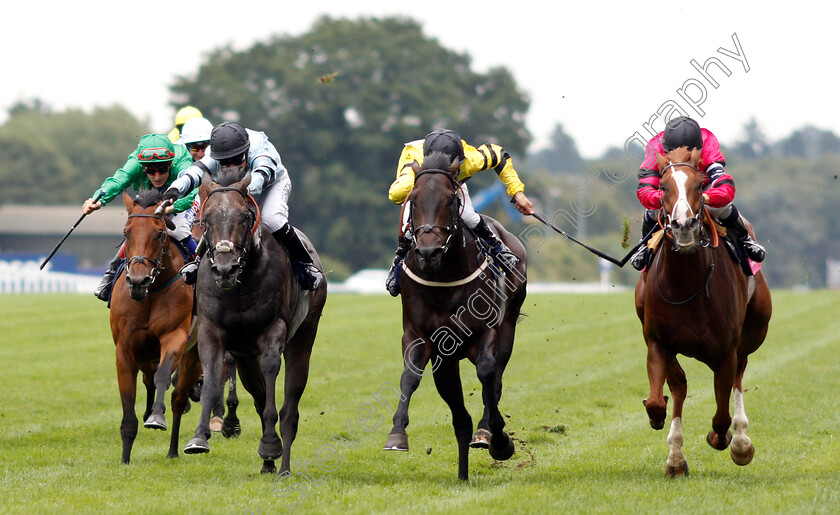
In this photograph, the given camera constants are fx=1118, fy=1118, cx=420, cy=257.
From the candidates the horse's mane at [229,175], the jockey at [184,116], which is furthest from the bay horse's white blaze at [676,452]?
the jockey at [184,116]

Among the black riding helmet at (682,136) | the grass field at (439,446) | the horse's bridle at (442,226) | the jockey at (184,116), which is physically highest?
the jockey at (184,116)

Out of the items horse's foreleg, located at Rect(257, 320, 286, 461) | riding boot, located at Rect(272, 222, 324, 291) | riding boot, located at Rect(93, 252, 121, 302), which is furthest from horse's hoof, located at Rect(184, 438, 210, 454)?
riding boot, located at Rect(93, 252, 121, 302)

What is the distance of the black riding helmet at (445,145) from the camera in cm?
774

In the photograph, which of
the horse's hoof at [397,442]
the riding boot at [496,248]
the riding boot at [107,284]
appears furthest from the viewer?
the riding boot at [107,284]

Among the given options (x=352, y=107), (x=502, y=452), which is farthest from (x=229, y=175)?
(x=352, y=107)

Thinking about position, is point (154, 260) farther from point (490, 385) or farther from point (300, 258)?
point (490, 385)

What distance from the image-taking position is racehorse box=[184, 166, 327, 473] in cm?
717

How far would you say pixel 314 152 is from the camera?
54.5m

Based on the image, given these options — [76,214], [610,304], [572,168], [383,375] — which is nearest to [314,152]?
[76,214]

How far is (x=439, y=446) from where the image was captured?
9.70 m

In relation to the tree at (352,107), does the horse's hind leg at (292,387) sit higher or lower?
lower

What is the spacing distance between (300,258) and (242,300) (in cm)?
93

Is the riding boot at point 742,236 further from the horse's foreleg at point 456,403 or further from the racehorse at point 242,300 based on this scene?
the racehorse at point 242,300

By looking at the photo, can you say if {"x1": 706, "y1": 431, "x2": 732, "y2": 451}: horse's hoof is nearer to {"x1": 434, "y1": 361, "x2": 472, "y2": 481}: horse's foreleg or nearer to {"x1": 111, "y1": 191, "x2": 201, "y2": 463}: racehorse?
{"x1": 434, "y1": 361, "x2": 472, "y2": 481}: horse's foreleg
